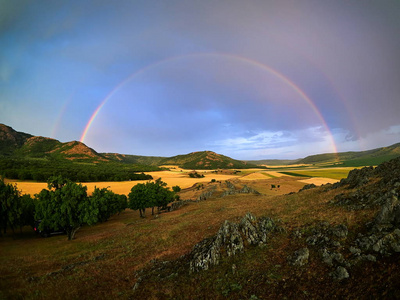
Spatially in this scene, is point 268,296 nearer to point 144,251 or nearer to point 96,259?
point 144,251

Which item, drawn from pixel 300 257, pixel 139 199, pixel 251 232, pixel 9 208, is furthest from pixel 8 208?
pixel 300 257

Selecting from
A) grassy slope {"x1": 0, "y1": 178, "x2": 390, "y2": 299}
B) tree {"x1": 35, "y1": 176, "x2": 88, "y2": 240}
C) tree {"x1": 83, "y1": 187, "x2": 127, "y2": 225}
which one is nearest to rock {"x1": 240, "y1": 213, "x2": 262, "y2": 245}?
grassy slope {"x1": 0, "y1": 178, "x2": 390, "y2": 299}

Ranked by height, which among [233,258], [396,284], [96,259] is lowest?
[96,259]

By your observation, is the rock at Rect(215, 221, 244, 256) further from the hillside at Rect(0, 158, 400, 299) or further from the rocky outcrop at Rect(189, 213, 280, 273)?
the hillside at Rect(0, 158, 400, 299)

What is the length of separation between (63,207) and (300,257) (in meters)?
50.8

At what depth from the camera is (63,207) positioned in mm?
42531

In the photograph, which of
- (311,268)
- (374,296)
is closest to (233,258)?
(311,268)

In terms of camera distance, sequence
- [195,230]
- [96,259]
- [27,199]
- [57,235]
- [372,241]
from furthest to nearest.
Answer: [27,199]
[57,235]
[195,230]
[96,259]
[372,241]

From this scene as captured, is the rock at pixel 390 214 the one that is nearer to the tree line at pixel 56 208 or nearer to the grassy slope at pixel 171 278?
the grassy slope at pixel 171 278

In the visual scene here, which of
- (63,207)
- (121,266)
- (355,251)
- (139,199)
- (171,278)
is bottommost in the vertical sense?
(139,199)

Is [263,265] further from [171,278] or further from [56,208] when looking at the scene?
[56,208]

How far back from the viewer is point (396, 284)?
31.4 ft

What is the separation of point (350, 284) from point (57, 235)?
229 ft

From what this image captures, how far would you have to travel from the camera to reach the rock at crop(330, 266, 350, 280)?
11961 mm
